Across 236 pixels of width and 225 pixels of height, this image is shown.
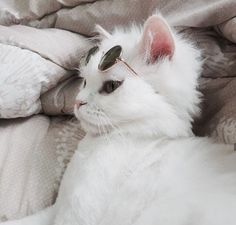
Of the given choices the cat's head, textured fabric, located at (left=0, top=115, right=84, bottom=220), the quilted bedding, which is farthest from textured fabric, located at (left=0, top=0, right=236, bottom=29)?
textured fabric, located at (left=0, top=115, right=84, bottom=220)

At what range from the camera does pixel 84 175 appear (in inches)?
29.3

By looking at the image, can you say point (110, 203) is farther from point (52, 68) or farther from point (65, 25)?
point (65, 25)

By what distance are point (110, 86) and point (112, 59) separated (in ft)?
0.15

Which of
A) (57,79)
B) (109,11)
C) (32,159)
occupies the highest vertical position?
(109,11)

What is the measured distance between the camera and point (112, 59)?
2.42 ft

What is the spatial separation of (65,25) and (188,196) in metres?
0.55

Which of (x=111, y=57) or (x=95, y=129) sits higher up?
(x=111, y=57)

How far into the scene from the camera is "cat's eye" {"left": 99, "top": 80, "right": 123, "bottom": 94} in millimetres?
744

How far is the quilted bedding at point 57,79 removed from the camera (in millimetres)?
838

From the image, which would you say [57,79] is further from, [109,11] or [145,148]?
[145,148]

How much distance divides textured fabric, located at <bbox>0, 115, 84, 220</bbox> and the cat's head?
156 mm

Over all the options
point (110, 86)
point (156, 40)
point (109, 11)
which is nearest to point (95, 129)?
point (110, 86)

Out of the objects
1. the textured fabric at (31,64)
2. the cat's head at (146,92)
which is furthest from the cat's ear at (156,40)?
the textured fabric at (31,64)

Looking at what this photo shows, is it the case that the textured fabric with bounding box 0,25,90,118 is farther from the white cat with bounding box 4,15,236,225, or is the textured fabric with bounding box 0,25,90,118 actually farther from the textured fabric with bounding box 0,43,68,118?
the white cat with bounding box 4,15,236,225
